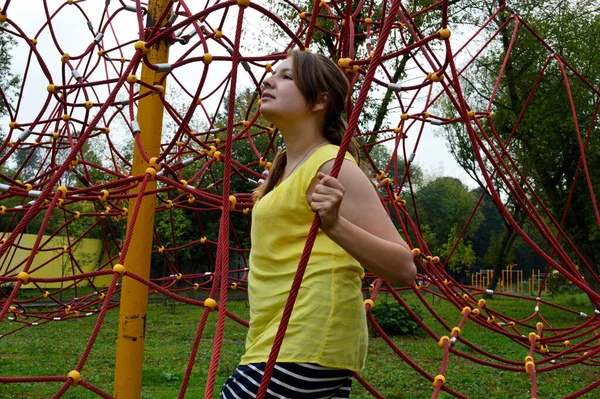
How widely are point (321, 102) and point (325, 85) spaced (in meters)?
0.03

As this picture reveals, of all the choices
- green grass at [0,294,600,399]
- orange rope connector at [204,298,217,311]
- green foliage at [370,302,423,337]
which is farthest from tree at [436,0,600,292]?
orange rope connector at [204,298,217,311]

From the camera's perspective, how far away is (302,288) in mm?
922

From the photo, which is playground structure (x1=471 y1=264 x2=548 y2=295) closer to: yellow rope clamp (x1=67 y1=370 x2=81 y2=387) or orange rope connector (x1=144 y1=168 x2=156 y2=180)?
orange rope connector (x1=144 y1=168 x2=156 y2=180)

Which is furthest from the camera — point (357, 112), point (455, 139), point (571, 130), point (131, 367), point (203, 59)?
point (455, 139)

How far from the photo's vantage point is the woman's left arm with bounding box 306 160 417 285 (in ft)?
2.66

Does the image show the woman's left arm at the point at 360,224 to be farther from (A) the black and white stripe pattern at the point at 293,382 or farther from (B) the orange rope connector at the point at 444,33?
(B) the orange rope connector at the point at 444,33

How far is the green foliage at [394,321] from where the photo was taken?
657 centimetres

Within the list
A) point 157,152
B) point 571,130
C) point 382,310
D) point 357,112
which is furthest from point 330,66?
point 571,130

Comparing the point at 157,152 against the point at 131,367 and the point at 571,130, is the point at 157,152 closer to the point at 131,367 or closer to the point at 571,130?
the point at 131,367

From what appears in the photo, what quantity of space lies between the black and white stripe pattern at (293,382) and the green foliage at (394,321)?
570 cm

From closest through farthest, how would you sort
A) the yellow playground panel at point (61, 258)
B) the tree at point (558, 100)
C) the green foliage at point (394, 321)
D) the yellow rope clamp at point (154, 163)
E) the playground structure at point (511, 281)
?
the yellow rope clamp at point (154, 163), the green foliage at point (394, 321), the tree at point (558, 100), the yellow playground panel at point (61, 258), the playground structure at point (511, 281)

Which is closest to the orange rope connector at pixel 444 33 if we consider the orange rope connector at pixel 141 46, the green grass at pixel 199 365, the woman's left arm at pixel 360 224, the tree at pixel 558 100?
the woman's left arm at pixel 360 224

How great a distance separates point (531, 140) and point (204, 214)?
6.35m

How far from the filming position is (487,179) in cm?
161
